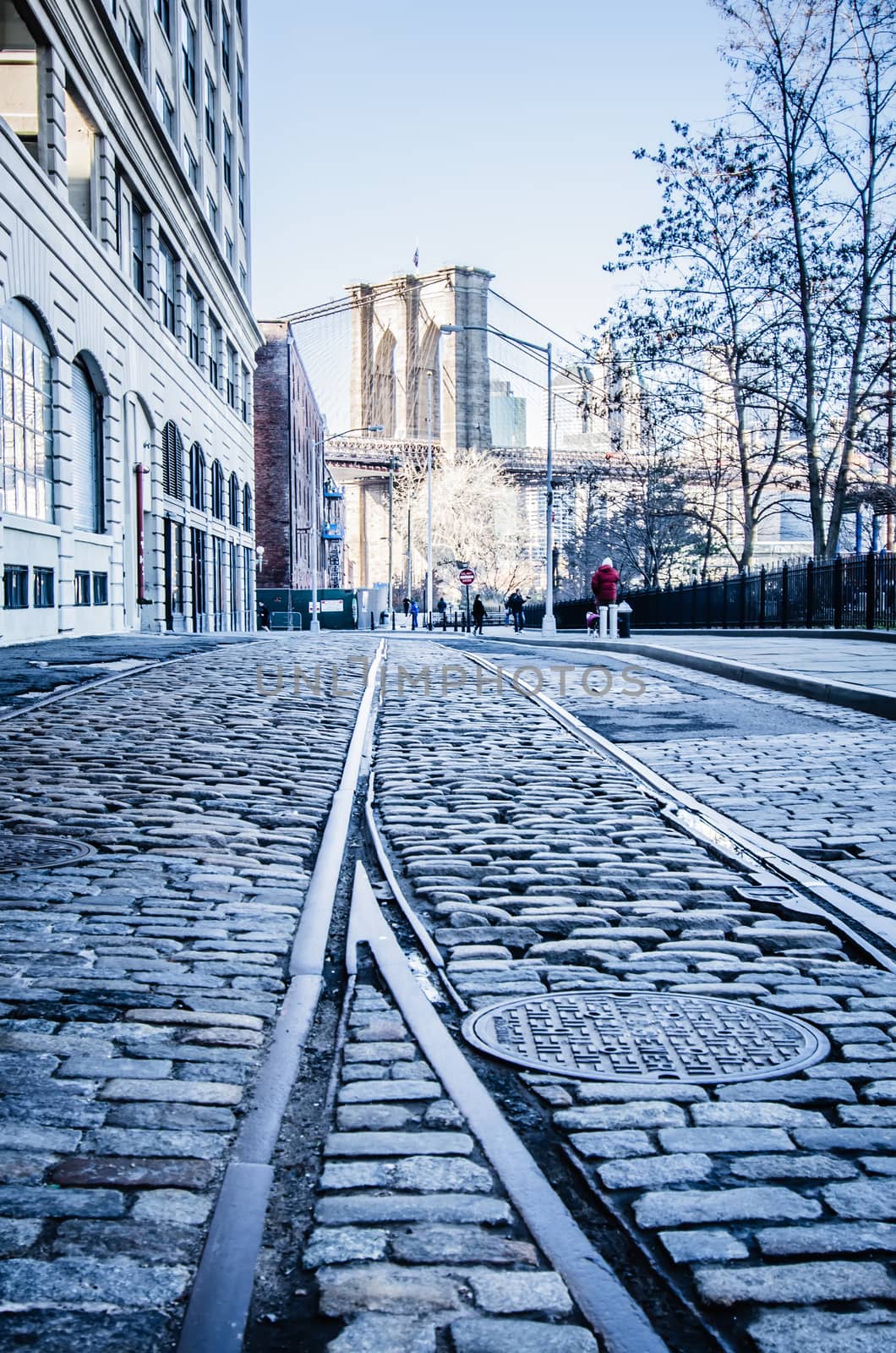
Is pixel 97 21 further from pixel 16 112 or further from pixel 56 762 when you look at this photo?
pixel 56 762

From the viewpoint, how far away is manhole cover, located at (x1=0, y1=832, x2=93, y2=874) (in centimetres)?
521

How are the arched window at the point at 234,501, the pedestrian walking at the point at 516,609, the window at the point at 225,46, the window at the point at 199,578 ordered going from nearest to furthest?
the window at the point at 199,578 < the window at the point at 225,46 < the arched window at the point at 234,501 < the pedestrian walking at the point at 516,609

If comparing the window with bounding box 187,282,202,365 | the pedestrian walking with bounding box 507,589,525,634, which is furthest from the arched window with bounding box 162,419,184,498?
the pedestrian walking with bounding box 507,589,525,634

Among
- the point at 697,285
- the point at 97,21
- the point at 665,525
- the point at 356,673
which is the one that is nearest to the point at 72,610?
the point at 356,673

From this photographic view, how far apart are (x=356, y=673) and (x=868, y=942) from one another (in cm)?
1194

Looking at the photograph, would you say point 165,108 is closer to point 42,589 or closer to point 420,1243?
point 42,589

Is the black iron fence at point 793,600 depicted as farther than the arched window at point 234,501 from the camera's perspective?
No

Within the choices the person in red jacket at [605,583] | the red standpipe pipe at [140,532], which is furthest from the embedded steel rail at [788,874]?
the red standpipe pipe at [140,532]

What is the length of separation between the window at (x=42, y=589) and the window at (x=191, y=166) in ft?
50.5

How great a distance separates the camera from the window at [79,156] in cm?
2145

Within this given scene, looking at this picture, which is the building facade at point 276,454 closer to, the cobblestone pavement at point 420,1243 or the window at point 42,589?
the window at point 42,589

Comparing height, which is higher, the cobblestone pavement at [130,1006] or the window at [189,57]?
the window at [189,57]

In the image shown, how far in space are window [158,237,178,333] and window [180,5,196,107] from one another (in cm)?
526

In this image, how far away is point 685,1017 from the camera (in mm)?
3521
